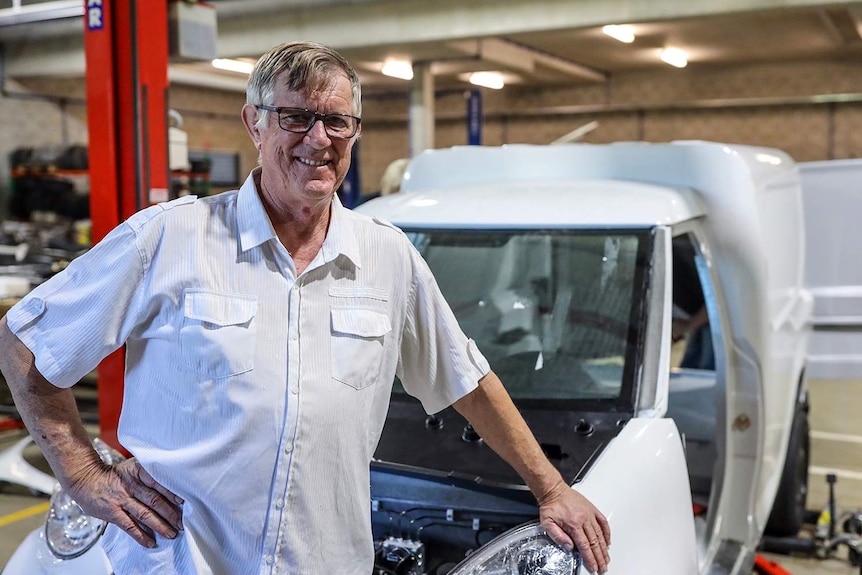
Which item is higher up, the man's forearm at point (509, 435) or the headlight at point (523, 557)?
the man's forearm at point (509, 435)

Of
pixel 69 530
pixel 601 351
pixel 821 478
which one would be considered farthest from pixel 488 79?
pixel 69 530

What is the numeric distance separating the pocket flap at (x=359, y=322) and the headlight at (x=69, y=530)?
3.74ft

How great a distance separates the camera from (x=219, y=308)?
1703 mm

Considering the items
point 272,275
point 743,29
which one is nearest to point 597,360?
point 272,275

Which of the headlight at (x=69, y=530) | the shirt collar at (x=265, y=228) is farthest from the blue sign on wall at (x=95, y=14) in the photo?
the shirt collar at (x=265, y=228)

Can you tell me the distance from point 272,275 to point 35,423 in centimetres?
54

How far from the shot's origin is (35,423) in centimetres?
174

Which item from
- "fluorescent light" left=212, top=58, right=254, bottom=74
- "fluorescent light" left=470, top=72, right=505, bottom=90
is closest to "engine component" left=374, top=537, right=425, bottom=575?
"fluorescent light" left=212, top=58, right=254, bottom=74

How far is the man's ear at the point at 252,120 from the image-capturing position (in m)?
1.77

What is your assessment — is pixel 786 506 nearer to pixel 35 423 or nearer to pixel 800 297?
pixel 800 297

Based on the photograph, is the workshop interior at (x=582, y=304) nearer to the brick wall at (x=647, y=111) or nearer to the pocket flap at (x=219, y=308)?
the pocket flap at (x=219, y=308)

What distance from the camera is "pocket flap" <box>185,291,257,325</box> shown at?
1.69m

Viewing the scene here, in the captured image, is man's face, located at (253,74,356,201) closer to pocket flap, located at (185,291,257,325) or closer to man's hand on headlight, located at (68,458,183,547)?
pocket flap, located at (185,291,257,325)

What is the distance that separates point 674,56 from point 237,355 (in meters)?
16.9
